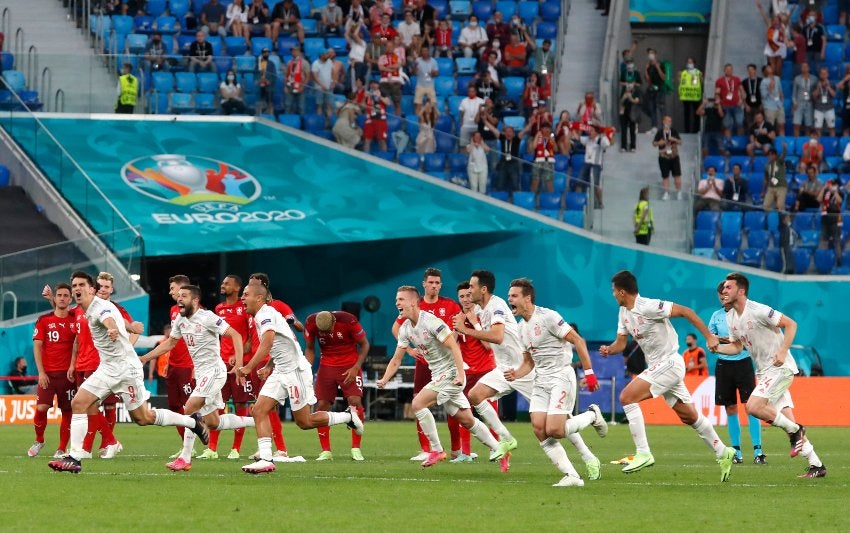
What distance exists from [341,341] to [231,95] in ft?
56.6

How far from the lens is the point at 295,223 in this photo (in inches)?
1383

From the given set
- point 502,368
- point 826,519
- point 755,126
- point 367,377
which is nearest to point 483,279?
point 502,368

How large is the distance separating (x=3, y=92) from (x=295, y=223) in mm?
7067

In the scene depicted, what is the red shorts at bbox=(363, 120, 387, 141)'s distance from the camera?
3709 centimetres

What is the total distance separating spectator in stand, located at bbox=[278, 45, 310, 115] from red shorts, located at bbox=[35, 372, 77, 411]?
16.7 metres

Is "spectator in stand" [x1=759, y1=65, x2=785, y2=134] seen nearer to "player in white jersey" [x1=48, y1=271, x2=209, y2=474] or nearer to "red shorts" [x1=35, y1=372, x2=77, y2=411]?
"red shorts" [x1=35, y1=372, x2=77, y2=411]

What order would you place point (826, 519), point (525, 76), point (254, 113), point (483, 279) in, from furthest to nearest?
point (525, 76)
point (254, 113)
point (483, 279)
point (826, 519)

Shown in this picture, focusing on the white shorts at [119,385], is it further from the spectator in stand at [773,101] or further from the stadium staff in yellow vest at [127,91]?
the spectator in stand at [773,101]

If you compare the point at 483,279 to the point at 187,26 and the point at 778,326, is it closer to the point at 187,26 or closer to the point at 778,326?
the point at 778,326

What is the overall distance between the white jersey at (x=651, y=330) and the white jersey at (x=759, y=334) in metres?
1.29

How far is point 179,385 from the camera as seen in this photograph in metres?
21.5

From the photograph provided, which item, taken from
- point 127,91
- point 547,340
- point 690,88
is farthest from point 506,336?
point 690,88

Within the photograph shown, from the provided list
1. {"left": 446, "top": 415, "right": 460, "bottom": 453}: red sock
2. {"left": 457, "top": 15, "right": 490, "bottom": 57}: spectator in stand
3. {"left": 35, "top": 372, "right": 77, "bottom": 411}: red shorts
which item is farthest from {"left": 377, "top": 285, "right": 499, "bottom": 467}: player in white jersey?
{"left": 457, "top": 15, "right": 490, "bottom": 57}: spectator in stand

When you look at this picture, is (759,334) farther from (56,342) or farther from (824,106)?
(824,106)
